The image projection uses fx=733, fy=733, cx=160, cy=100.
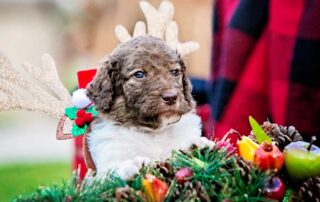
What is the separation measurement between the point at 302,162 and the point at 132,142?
0.53ft

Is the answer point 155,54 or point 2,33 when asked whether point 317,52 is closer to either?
point 155,54

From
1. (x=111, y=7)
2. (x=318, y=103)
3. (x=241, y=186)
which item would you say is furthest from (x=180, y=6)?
(x=241, y=186)

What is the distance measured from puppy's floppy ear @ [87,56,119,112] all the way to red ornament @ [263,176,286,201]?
0.60 feet

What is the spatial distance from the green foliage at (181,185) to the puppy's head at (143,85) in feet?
0.20

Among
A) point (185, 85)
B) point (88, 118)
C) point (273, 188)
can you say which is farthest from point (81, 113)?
point (273, 188)

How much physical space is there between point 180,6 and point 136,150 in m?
2.08

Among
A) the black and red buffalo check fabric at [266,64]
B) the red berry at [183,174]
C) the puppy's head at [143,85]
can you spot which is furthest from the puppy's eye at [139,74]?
the black and red buffalo check fabric at [266,64]

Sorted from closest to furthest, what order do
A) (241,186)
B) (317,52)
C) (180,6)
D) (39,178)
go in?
(241,186) → (317,52) → (180,6) → (39,178)

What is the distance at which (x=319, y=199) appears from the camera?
2.06 feet

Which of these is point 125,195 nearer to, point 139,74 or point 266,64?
point 139,74

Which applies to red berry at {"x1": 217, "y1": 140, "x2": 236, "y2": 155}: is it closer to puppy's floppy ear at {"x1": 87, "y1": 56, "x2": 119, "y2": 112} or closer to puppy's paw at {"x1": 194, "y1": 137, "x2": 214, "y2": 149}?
puppy's paw at {"x1": 194, "y1": 137, "x2": 214, "y2": 149}

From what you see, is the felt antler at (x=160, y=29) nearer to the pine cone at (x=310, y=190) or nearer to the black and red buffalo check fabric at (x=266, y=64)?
the pine cone at (x=310, y=190)

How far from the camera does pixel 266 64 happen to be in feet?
5.97

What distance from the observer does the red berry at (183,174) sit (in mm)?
624
